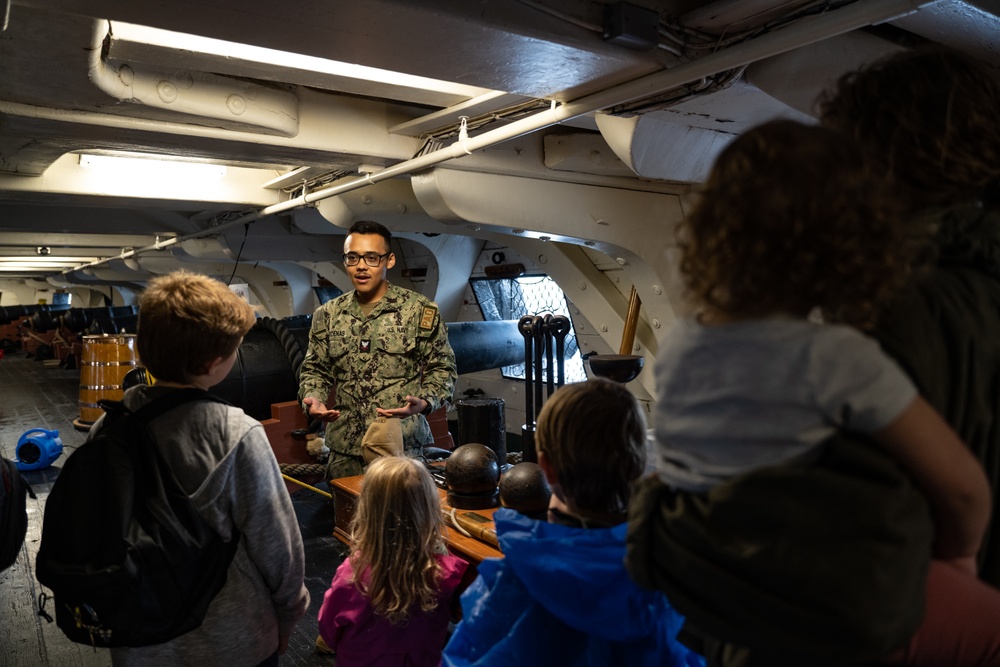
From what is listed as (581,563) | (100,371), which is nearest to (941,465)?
(581,563)

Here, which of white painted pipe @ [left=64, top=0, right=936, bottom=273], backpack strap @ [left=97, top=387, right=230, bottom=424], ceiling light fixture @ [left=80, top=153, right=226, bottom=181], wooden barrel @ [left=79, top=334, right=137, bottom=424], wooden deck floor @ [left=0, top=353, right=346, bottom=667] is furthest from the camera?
wooden barrel @ [left=79, top=334, right=137, bottom=424]

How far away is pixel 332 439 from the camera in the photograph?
325cm

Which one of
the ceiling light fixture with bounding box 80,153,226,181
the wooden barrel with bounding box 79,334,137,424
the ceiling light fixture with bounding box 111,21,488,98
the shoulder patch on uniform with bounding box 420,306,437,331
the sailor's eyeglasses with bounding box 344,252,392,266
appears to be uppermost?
the ceiling light fixture with bounding box 111,21,488,98

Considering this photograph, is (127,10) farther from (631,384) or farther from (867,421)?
(631,384)

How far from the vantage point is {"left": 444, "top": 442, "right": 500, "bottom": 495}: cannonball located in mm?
2373

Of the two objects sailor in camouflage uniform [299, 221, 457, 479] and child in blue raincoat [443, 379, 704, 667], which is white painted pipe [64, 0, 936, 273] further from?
child in blue raincoat [443, 379, 704, 667]

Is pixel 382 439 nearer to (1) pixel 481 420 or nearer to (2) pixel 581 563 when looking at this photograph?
(1) pixel 481 420

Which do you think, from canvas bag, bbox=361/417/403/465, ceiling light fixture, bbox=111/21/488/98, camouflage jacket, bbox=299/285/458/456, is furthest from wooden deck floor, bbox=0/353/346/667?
ceiling light fixture, bbox=111/21/488/98

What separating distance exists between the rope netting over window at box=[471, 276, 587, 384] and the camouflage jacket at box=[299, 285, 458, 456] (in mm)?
3419

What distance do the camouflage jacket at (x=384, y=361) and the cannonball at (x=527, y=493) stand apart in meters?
1.06

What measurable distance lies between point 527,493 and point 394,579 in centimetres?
41

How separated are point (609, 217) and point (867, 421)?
10.3 ft

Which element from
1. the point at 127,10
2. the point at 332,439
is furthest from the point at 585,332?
the point at 127,10

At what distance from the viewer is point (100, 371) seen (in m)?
6.61
